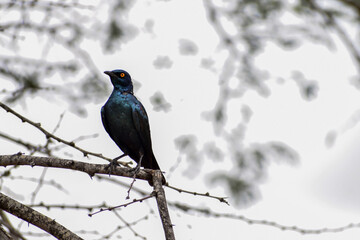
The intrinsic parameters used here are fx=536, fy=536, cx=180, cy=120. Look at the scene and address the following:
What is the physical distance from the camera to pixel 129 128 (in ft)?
17.9

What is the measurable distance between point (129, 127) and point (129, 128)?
0.04ft

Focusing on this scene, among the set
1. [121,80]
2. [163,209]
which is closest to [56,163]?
[163,209]

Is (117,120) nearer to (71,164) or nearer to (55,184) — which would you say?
(55,184)

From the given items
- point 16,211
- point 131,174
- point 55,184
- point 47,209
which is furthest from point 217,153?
point 16,211

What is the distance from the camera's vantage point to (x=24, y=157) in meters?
3.65

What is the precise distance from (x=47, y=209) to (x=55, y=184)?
2.07 feet

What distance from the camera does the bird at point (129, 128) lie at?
5.45m

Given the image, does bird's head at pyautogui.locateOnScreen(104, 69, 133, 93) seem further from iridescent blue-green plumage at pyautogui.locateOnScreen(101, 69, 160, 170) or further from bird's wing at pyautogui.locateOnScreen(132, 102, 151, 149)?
bird's wing at pyautogui.locateOnScreen(132, 102, 151, 149)

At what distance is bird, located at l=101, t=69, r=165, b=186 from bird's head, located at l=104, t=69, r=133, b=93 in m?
0.23

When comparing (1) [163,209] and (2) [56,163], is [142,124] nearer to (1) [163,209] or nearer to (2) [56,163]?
(2) [56,163]

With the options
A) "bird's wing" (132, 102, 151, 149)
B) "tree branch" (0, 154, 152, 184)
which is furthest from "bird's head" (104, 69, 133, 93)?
"tree branch" (0, 154, 152, 184)

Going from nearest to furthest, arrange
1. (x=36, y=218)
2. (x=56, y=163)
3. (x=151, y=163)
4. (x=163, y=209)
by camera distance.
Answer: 1. (x=163, y=209)
2. (x=36, y=218)
3. (x=56, y=163)
4. (x=151, y=163)

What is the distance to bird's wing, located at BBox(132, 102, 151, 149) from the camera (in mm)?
5465

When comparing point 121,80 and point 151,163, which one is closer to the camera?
point 151,163
